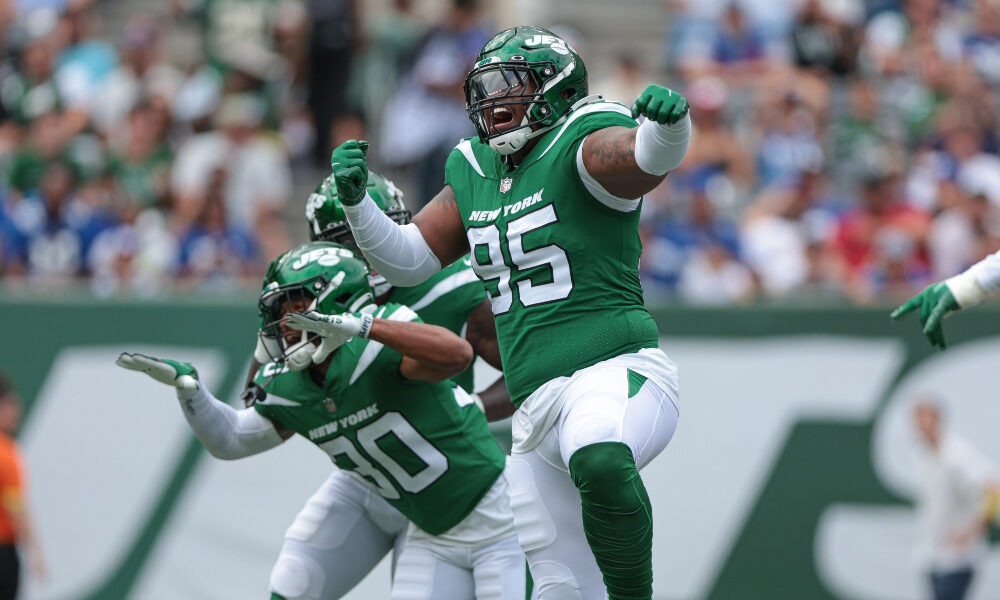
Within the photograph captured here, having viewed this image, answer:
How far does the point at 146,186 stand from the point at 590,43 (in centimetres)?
403

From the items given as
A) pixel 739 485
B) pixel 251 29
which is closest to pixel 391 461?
pixel 739 485

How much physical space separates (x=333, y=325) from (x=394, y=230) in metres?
0.37

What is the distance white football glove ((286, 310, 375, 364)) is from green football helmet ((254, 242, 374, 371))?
0.29 meters

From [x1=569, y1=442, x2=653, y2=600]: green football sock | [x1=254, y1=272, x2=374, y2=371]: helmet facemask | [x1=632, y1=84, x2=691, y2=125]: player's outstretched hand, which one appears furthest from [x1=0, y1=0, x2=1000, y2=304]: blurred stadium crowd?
[x1=632, y1=84, x2=691, y2=125]: player's outstretched hand

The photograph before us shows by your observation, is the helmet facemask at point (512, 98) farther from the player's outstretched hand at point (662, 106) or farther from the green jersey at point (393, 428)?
the green jersey at point (393, 428)

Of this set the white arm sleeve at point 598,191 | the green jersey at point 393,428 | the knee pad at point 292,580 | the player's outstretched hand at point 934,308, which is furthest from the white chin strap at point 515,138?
the knee pad at point 292,580

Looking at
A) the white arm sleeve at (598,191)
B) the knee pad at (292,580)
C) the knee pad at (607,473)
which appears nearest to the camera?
the knee pad at (607,473)

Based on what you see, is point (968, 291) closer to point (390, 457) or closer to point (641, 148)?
point (641, 148)

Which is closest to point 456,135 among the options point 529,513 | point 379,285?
point 379,285

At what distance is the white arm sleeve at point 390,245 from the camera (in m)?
4.49

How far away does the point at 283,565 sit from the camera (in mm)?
5344

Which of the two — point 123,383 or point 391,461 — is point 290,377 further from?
point 123,383

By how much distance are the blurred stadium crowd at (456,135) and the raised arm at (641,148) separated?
4.61m

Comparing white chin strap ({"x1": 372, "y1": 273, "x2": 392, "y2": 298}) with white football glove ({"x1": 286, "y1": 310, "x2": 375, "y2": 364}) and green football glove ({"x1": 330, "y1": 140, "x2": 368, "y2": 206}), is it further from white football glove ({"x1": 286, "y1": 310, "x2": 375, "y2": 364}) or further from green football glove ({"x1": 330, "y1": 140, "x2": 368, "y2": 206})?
green football glove ({"x1": 330, "y1": 140, "x2": 368, "y2": 206})
